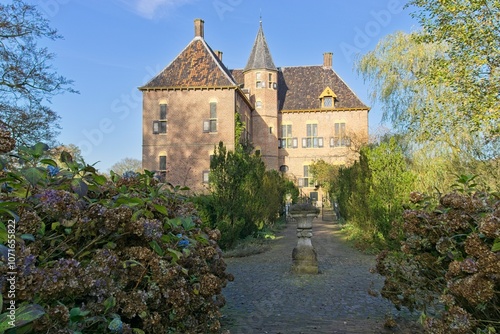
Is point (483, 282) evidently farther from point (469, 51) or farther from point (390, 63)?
point (390, 63)

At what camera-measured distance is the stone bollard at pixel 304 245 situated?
25.0 ft

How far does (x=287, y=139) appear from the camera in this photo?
4106 centimetres

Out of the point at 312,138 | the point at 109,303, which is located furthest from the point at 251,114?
the point at 109,303

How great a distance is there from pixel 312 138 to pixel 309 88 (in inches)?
220

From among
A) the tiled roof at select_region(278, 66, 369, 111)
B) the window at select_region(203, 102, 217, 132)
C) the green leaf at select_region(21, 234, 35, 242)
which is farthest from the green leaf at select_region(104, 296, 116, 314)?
the tiled roof at select_region(278, 66, 369, 111)

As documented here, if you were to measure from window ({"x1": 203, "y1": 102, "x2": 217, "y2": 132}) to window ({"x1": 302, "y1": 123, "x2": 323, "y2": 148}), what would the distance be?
43.1 ft

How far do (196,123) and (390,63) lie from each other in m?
15.9

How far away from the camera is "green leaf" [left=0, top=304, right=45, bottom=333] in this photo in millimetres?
1284

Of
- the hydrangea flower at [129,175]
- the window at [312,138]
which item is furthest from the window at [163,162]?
the hydrangea flower at [129,175]

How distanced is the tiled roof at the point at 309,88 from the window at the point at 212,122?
1228 centimetres

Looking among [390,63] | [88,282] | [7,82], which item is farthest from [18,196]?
[390,63]

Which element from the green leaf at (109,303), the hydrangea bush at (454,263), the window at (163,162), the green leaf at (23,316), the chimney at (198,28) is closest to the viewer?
the green leaf at (23,316)

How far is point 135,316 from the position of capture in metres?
2.10

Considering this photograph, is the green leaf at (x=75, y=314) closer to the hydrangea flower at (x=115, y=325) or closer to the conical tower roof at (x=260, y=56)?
the hydrangea flower at (x=115, y=325)
